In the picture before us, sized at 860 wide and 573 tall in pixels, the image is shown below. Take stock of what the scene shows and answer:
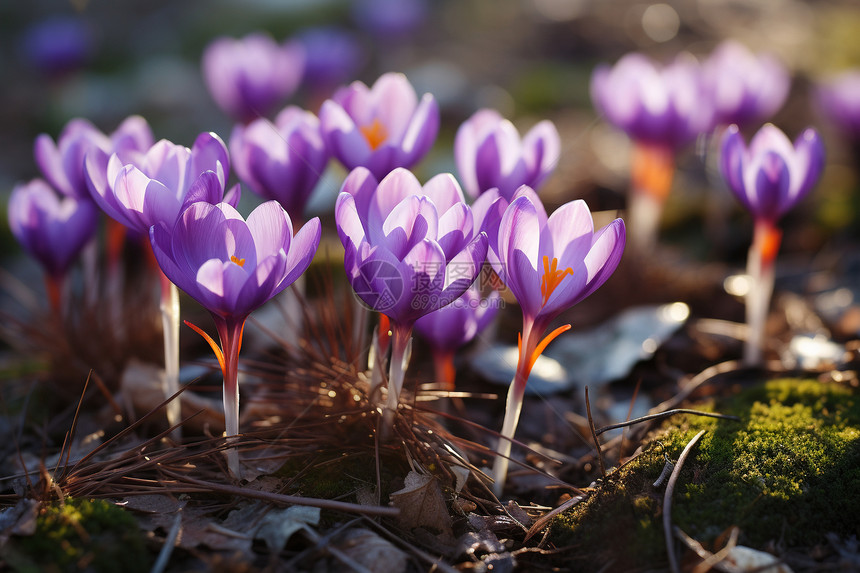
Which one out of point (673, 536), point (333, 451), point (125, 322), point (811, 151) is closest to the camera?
point (673, 536)

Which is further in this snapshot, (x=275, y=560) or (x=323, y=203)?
(x=323, y=203)

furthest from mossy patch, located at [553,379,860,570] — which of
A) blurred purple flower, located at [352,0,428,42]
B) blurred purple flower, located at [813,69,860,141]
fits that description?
blurred purple flower, located at [352,0,428,42]

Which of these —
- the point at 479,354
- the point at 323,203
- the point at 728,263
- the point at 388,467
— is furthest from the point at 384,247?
the point at 728,263

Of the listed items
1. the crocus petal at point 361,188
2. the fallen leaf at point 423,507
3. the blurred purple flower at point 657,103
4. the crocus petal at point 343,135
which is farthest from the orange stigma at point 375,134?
the blurred purple flower at point 657,103

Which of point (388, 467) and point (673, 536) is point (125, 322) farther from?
point (673, 536)

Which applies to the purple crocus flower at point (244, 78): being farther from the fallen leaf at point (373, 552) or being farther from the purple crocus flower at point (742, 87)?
the fallen leaf at point (373, 552)

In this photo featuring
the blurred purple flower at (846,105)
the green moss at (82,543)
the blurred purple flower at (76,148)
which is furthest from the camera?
the blurred purple flower at (846,105)

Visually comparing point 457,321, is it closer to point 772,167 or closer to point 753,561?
point 753,561
